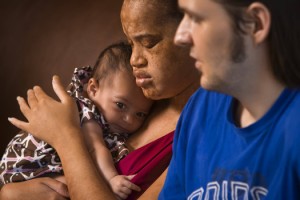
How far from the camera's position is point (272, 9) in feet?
2.47

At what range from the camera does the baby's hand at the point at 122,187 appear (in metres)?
1.17

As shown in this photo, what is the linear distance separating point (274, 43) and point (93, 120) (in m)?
0.66

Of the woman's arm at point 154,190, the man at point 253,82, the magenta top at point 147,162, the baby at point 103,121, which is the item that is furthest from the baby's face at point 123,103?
the man at point 253,82

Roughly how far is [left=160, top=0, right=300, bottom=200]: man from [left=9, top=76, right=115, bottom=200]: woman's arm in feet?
1.12

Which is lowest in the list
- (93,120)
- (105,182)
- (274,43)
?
(105,182)

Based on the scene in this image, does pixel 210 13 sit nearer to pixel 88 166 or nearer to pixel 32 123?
pixel 88 166

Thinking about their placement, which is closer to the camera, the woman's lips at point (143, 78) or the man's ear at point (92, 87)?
the woman's lips at point (143, 78)

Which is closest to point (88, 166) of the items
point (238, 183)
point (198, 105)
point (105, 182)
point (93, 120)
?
point (105, 182)

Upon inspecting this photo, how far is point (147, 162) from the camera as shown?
1.21 metres

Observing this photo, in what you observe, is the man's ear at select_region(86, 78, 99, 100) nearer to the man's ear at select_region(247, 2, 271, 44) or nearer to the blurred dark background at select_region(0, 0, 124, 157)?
the blurred dark background at select_region(0, 0, 124, 157)

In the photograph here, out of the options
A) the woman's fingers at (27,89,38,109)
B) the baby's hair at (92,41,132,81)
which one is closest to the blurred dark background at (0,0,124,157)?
the baby's hair at (92,41,132,81)

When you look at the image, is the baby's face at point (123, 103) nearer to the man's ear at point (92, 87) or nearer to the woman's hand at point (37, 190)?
the man's ear at point (92, 87)

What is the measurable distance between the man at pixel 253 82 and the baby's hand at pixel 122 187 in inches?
12.6

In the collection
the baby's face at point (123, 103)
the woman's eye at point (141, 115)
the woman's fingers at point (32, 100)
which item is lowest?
the woman's eye at point (141, 115)
